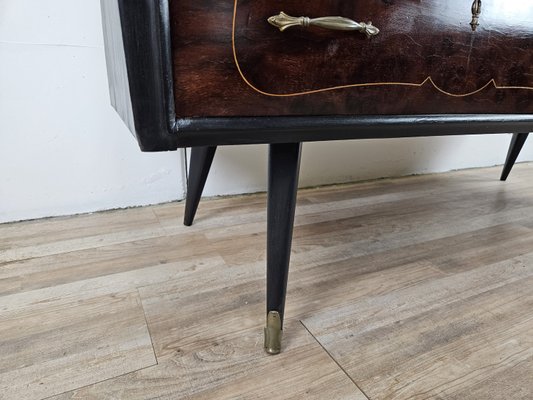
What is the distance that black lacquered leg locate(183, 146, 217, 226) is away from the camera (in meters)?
0.81

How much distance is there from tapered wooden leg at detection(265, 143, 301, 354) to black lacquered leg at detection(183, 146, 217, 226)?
365mm

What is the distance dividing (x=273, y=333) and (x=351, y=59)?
362 mm

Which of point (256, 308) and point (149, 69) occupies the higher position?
point (149, 69)

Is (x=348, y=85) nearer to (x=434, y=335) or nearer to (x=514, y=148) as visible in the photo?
(x=434, y=335)

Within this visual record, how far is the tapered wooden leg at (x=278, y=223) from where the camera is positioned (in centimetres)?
46

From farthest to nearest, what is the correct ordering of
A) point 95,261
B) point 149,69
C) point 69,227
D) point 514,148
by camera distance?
point 514,148
point 69,227
point 95,261
point 149,69

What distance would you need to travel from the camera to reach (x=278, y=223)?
0.47 meters

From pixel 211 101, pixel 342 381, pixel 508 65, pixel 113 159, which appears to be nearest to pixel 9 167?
pixel 113 159

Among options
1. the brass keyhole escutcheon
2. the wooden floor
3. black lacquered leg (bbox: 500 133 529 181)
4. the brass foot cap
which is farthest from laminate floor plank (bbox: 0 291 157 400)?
black lacquered leg (bbox: 500 133 529 181)

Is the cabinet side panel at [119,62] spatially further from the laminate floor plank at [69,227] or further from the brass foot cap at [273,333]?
the laminate floor plank at [69,227]

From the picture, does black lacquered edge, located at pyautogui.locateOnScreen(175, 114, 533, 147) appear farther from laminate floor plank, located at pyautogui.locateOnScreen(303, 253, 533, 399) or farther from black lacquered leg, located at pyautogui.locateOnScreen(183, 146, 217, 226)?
black lacquered leg, located at pyautogui.locateOnScreen(183, 146, 217, 226)

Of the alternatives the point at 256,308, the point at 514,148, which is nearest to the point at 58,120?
the point at 256,308

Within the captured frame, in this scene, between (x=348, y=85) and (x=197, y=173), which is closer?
(x=348, y=85)

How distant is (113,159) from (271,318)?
0.72 meters
